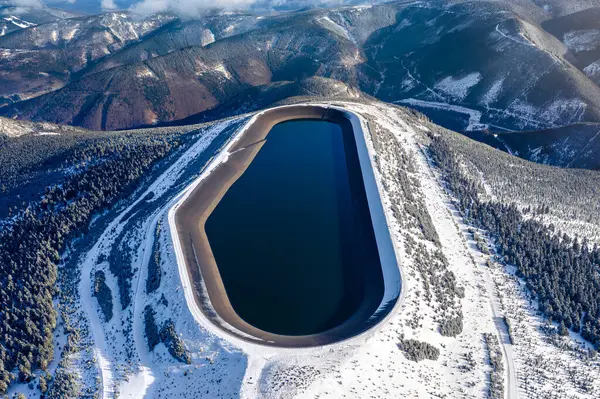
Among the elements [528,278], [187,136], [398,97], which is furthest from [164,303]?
[398,97]

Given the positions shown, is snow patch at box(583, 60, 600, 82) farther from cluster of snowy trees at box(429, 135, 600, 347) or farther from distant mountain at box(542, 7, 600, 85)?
cluster of snowy trees at box(429, 135, 600, 347)

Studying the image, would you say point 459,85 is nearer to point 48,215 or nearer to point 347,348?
point 347,348

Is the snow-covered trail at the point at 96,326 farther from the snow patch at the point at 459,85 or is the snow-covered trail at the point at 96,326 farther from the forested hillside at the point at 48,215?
the snow patch at the point at 459,85

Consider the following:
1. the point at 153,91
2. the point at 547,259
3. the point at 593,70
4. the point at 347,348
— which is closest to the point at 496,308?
the point at 547,259

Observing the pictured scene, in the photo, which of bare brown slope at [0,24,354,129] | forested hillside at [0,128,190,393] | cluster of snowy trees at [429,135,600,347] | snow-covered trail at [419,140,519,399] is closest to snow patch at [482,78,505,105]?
bare brown slope at [0,24,354,129]

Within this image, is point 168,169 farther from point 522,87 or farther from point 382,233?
point 522,87

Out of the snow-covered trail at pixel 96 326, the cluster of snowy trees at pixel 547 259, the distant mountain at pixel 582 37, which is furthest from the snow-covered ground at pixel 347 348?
the distant mountain at pixel 582 37
